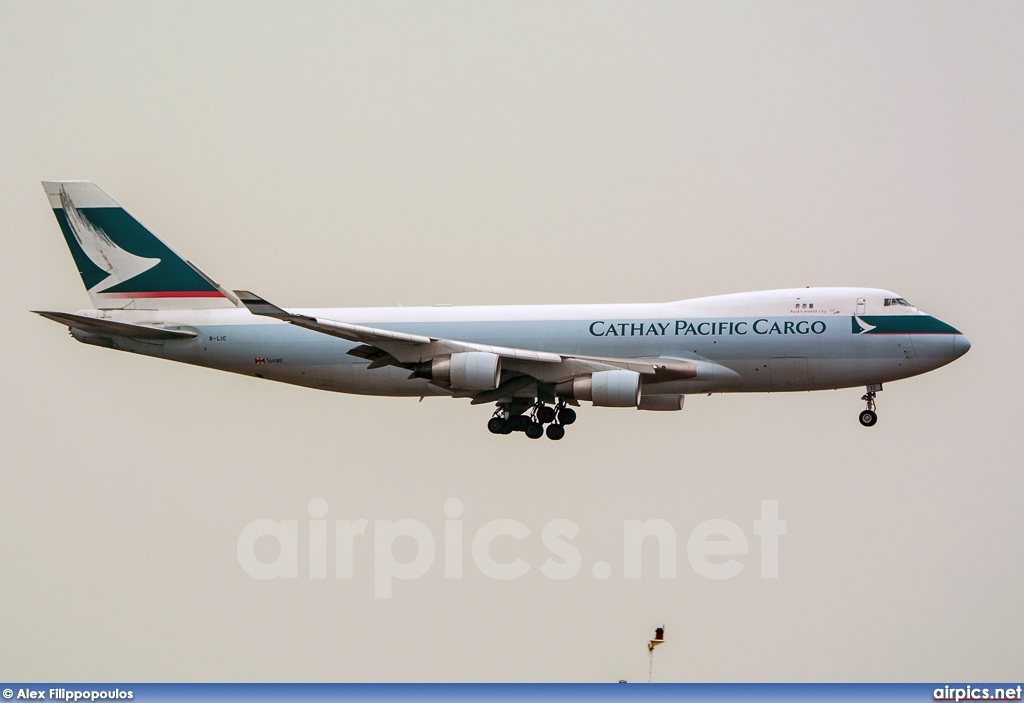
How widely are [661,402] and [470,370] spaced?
25.1 ft

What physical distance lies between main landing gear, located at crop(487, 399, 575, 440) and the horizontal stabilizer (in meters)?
11.6

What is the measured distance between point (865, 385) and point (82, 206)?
2946cm

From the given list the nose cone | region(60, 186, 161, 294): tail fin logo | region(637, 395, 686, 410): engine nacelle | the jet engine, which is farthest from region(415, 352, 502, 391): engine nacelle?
the nose cone

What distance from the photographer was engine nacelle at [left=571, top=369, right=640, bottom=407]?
186 feet

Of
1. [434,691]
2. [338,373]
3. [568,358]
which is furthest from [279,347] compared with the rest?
[434,691]

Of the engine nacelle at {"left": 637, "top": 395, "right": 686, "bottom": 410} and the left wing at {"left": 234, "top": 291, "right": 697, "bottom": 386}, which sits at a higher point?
the left wing at {"left": 234, "top": 291, "right": 697, "bottom": 386}

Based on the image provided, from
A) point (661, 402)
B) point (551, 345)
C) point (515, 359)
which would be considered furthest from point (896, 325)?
point (515, 359)

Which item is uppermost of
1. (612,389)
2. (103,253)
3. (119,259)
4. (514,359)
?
(103,253)

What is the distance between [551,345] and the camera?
5978 cm

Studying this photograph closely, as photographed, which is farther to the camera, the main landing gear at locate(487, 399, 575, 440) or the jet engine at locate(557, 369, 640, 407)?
the main landing gear at locate(487, 399, 575, 440)

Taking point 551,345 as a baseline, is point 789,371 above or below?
below

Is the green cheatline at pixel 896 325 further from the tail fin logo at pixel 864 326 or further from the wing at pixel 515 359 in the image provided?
the wing at pixel 515 359

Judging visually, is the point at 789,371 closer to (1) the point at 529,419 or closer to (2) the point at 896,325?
(2) the point at 896,325

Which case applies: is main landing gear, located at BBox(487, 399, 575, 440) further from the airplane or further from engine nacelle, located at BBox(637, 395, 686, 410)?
engine nacelle, located at BBox(637, 395, 686, 410)
